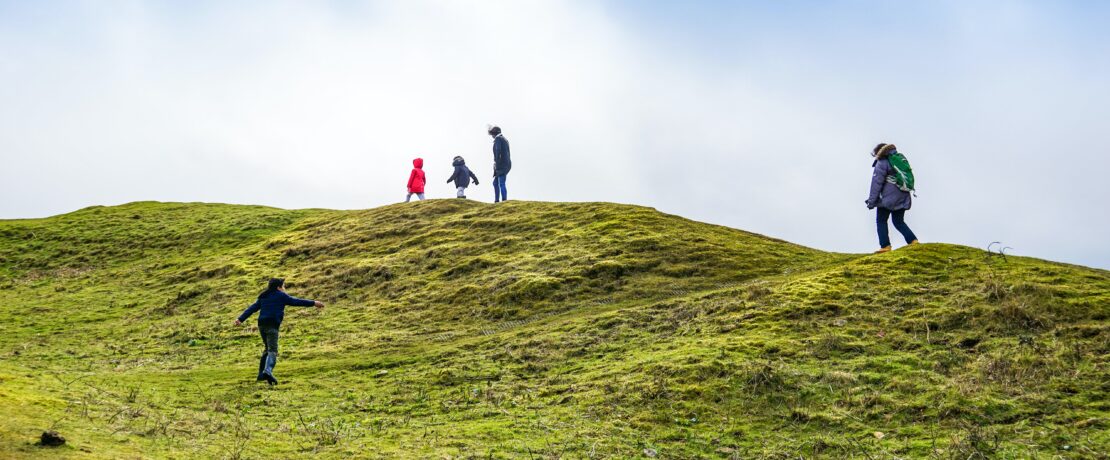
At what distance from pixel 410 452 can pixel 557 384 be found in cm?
485

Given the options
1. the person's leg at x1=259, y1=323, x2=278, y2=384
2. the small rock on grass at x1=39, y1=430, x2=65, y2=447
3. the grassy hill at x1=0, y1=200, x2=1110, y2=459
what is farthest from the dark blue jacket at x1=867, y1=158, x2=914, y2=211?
the small rock on grass at x1=39, y1=430, x2=65, y2=447

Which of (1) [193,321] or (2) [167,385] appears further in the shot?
(1) [193,321]

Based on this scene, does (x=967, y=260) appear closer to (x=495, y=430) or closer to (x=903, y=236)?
(x=903, y=236)

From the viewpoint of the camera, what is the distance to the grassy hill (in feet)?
43.5

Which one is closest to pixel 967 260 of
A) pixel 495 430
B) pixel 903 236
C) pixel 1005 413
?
pixel 903 236

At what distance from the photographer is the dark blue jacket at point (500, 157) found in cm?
3722

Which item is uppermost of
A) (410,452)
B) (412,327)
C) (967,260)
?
(967,260)

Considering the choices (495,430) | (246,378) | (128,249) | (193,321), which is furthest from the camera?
(128,249)

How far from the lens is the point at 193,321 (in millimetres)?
26500

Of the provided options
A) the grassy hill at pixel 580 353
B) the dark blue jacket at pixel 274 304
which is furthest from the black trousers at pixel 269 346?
the grassy hill at pixel 580 353

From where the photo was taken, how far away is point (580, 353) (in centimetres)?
1933

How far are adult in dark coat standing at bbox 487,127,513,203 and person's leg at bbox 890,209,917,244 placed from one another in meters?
17.2

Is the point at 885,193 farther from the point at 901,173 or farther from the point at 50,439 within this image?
the point at 50,439

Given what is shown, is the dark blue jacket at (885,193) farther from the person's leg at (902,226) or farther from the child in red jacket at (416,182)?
the child in red jacket at (416,182)
